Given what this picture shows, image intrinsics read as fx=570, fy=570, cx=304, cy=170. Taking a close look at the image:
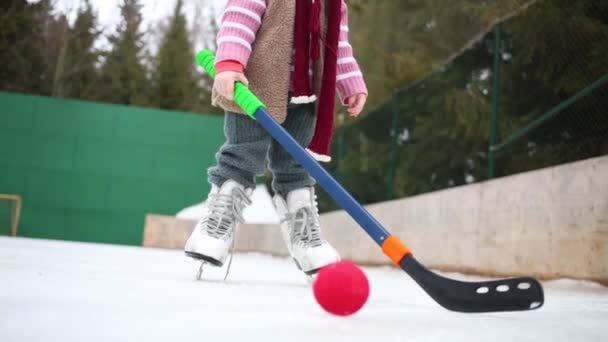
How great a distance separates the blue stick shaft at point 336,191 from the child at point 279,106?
24 cm

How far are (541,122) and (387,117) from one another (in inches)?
69.9

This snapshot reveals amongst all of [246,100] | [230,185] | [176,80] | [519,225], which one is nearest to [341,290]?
[246,100]

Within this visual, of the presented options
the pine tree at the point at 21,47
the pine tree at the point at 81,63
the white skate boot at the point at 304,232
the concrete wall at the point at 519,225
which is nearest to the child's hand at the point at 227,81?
the white skate boot at the point at 304,232

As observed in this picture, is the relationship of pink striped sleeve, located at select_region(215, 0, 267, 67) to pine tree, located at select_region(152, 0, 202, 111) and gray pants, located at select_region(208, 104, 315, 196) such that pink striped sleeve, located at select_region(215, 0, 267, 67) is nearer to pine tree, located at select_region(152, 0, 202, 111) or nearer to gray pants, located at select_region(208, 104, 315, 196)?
gray pants, located at select_region(208, 104, 315, 196)

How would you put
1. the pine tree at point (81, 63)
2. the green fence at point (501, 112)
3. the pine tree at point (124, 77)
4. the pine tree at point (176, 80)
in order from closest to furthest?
the green fence at point (501, 112)
the pine tree at point (81, 63)
the pine tree at point (124, 77)
the pine tree at point (176, 80)

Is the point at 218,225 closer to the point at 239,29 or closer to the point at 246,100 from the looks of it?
the point at 246,100

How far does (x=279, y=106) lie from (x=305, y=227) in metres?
0.35

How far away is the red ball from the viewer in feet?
2.90

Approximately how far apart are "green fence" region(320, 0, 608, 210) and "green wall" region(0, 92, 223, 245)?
4374 mm

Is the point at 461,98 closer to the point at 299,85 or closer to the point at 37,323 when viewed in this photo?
the point at 299,85

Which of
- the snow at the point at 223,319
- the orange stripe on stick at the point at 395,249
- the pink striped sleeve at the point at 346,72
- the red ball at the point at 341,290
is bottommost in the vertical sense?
the snow at the point at 223,319

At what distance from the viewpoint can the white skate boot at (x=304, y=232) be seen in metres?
1.54

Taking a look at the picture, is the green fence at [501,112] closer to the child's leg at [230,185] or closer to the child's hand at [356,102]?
the child's hand at [356,102]

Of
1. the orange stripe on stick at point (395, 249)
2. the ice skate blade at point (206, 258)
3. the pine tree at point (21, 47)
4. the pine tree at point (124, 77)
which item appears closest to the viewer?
the orange stripe on stick at point (395, 249)
